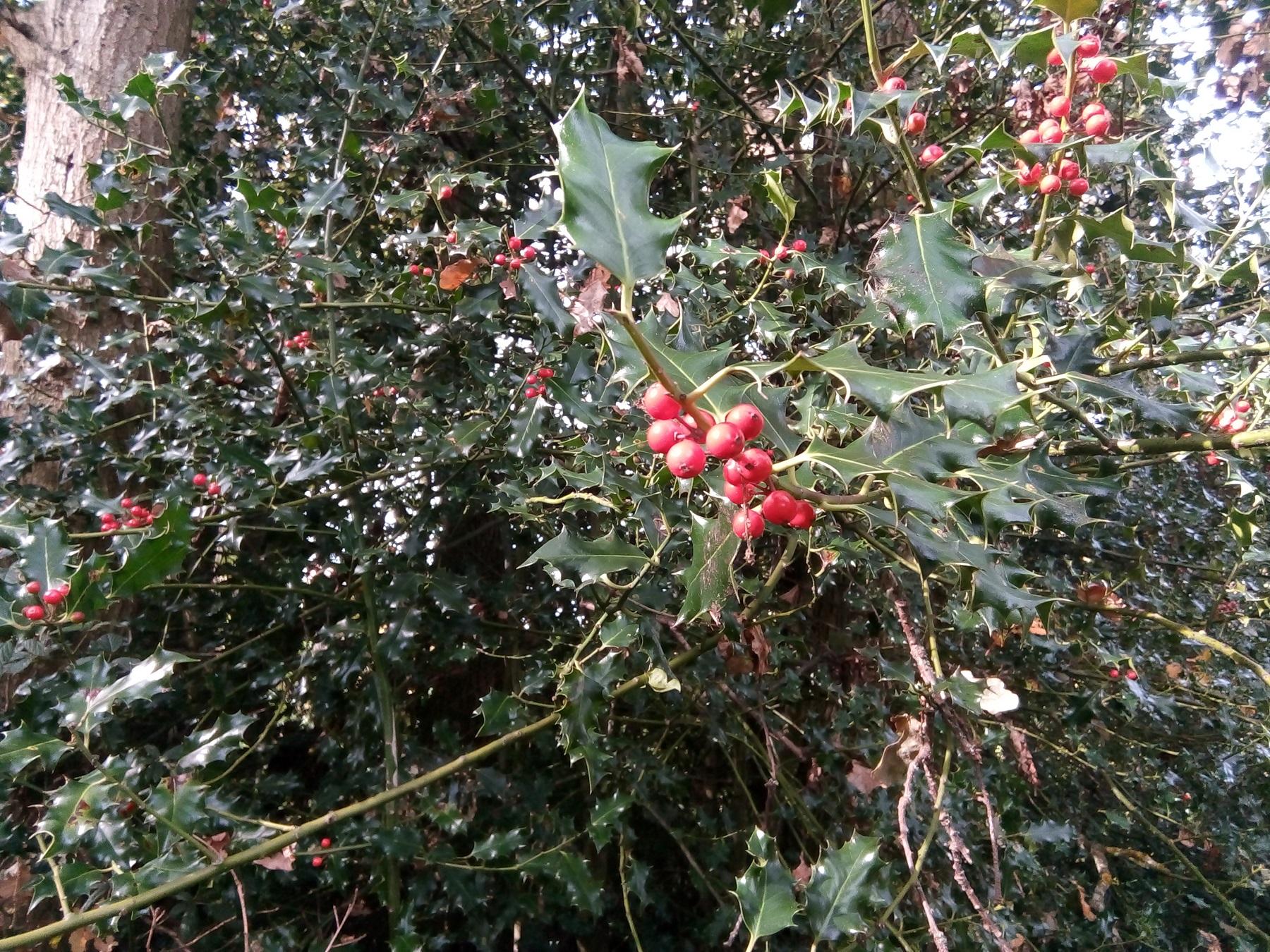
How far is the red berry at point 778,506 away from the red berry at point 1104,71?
63 centimetres

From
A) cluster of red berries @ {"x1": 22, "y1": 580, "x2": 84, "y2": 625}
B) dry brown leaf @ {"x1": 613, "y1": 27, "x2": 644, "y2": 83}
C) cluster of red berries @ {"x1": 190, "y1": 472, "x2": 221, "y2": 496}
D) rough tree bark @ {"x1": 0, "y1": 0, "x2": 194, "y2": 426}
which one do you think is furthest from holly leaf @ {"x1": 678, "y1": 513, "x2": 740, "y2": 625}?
rough tree bark @ {"x1": 0, "y1": 0, "x2": 194, "y2": 426}

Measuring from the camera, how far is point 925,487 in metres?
0.61

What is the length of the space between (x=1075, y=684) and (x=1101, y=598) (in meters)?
1.09

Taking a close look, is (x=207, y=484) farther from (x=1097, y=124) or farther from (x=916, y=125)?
(x=1097, y=124)

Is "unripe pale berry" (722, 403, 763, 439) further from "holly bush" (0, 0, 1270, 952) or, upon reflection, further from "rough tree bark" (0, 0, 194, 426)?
"rough tree bark" (0, 0, 194, 426)

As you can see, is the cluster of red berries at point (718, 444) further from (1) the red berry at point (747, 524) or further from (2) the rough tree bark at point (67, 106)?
(2) the rough tree bark at point (67, 106)

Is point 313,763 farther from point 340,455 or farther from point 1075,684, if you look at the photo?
point 1075,684

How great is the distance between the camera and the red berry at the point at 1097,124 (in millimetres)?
1015

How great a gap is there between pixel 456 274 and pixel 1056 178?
1.06 metres

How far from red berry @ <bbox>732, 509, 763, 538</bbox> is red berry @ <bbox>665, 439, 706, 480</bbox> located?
3.6 inches

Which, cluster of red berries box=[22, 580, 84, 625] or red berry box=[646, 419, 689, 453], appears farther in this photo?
cluster of red berries box=[22, 580, 84, 625]

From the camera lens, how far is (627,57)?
1994 millimetres

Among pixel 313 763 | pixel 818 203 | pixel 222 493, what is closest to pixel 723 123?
→ pixel 818 203

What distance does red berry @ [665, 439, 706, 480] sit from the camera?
633 millimetres
